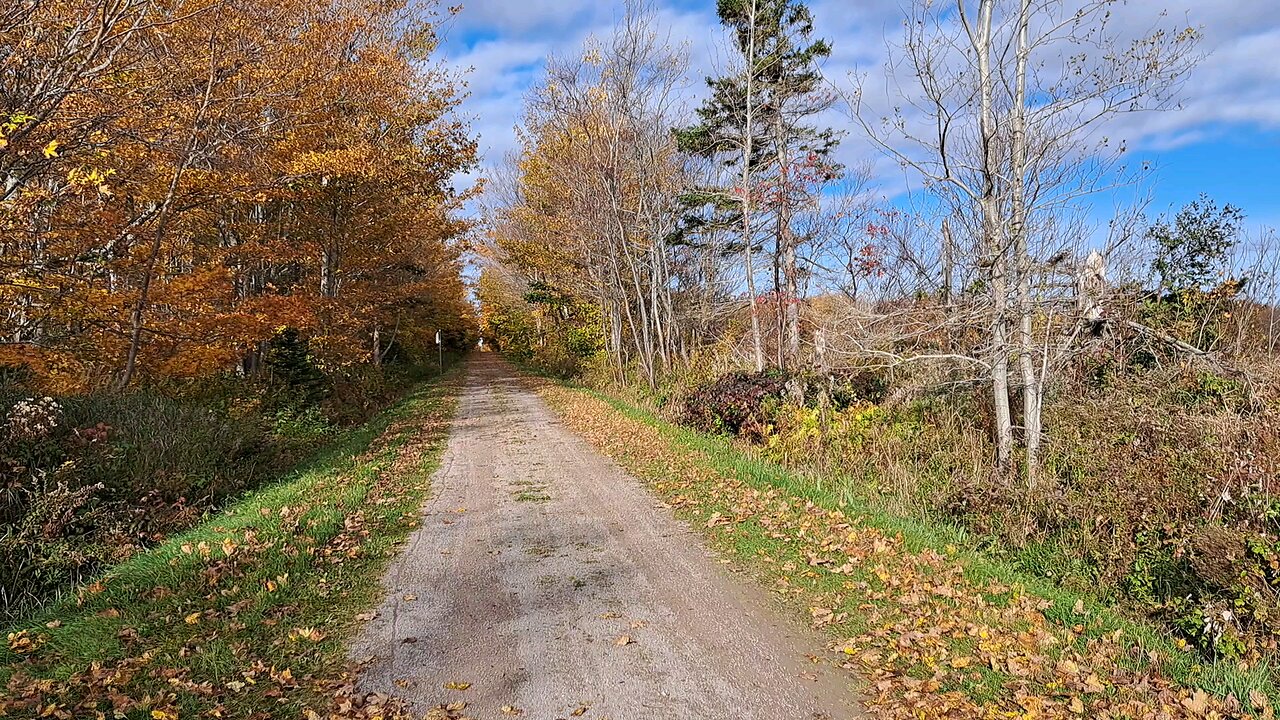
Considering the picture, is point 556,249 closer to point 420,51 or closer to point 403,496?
point 420,51

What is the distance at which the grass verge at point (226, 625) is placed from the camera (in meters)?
3.55

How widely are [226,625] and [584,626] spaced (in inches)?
91.2

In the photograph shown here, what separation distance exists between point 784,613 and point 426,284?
2027 cm

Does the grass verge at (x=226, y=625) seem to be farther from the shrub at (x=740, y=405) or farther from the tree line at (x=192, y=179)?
the shrub at (x=740, y=405)

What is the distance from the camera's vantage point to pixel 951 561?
5.38 metres

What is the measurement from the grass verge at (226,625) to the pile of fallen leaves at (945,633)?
111 inches

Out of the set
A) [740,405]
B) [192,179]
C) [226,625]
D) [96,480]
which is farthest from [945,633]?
[192,179]

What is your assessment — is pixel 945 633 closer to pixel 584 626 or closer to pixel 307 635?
pixel 584 626

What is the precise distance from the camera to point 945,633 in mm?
4242

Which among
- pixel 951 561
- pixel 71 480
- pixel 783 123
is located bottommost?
pixel 951 561

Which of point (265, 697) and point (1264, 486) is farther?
point (1264, 486)

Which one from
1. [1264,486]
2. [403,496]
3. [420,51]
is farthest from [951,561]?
[420,51]

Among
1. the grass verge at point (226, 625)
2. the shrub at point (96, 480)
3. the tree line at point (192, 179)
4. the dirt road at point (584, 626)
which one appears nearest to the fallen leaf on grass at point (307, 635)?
the grass verge at point (226, 625)

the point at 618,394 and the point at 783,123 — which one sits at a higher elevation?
the point at 783,123
